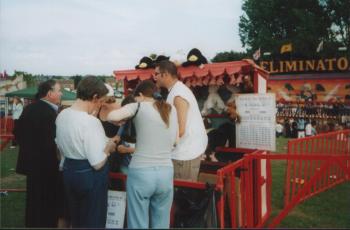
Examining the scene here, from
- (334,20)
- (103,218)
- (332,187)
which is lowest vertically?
(332,187)

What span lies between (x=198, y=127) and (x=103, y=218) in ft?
4.08

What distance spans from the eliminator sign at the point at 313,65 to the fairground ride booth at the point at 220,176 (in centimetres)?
2407

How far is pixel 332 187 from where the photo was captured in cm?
759

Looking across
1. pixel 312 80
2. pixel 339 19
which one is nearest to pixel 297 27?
pixel 339 19

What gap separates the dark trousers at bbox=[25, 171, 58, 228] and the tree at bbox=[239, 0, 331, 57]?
3181cm

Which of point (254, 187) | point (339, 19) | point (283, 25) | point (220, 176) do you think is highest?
point (283, 25)

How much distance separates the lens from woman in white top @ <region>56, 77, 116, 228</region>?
308 centimetres

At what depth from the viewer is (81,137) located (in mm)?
3076

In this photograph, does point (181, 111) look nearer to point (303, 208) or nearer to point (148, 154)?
point (148, 154)

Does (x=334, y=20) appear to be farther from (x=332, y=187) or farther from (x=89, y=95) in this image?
(x=89, y=95)

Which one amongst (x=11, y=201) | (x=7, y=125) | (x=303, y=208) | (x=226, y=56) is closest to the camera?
(x=303, y=208)

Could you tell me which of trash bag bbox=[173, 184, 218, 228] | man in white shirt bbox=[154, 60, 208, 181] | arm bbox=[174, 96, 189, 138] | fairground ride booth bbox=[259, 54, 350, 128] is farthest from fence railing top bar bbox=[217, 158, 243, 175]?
fairground ride booth bbox=[259, 54, 350, 128]

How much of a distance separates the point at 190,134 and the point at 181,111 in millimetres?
283

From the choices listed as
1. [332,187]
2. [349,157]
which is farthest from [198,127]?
[332,187]
